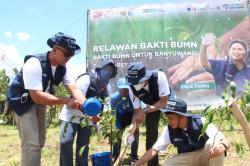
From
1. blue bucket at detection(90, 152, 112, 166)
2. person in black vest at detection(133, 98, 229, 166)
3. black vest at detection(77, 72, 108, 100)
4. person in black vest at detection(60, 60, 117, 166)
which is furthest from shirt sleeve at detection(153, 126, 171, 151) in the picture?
black vest at detection(77, 72, 108, 100)

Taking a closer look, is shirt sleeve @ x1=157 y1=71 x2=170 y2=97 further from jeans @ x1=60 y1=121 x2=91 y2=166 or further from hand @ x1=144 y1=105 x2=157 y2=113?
jeans @ x1=60 y1=121 x2=91 y2=166

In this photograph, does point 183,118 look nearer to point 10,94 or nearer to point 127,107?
point 127,107

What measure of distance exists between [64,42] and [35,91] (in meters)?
0.44

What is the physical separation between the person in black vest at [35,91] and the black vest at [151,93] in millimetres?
816

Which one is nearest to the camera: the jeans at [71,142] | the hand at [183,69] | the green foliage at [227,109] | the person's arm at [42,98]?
the green foliage at [227,109]

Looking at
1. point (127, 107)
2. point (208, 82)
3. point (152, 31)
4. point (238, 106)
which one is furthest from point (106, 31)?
point (238, 106)

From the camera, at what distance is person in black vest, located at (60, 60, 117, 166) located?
13.5 ft

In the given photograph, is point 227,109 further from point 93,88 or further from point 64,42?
point 93,88

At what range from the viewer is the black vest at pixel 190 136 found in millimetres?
3602

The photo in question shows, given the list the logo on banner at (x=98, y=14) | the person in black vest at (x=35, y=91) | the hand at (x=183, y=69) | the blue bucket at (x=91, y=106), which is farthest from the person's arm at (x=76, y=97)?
the logo on banner at (x=98, y=14)


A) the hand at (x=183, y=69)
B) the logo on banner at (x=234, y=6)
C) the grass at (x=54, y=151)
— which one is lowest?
the grass at (x=54, y=151)

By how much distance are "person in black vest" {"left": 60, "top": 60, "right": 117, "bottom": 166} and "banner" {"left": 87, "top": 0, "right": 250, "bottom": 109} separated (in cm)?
419

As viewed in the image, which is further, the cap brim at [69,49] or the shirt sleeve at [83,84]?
the shirt sleeve at [83,84]

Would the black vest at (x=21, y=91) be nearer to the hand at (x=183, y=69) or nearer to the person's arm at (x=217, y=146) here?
the person's arm at (x=217, y=146)
